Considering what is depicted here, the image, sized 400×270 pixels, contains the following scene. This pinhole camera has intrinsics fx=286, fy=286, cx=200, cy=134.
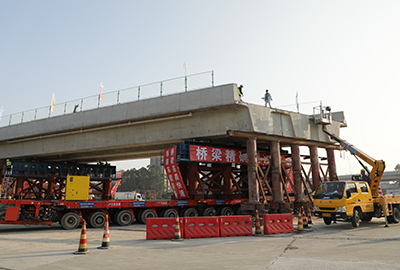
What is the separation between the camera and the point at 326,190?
14.9 meters

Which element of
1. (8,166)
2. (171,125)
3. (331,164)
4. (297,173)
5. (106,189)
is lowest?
(106,189)

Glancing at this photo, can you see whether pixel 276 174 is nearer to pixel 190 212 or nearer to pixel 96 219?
pixel 190 212

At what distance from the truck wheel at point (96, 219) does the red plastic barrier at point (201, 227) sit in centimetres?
764

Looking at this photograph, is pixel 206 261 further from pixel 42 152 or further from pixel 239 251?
pixel 42 152

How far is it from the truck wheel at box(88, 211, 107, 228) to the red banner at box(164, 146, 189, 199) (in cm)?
A: 544

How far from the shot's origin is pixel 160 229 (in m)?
11.5

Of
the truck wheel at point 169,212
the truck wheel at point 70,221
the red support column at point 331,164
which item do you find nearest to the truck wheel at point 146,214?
the truck wheel at point 169,212

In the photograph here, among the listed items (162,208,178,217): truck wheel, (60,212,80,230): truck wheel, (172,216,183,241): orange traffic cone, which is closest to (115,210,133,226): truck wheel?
(162,208,178,217): truck wheel

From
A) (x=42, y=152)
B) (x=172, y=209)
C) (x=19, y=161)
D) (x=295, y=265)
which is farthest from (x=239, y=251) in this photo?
(x=19, y=161)

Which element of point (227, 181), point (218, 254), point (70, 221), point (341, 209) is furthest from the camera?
point (227, 181)

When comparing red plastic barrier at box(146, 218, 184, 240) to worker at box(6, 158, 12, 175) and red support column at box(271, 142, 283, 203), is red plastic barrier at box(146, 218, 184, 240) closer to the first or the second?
red support column at box(271, 142, 283, 203)

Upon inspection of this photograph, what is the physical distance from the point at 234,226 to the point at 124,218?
8.42m

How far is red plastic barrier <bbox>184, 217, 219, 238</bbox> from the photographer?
11609mm

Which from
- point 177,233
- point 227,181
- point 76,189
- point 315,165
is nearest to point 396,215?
point 315,165
